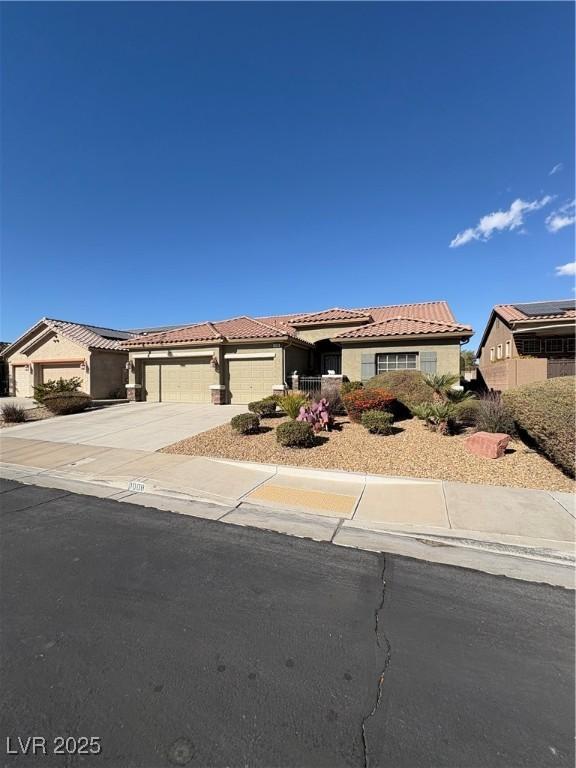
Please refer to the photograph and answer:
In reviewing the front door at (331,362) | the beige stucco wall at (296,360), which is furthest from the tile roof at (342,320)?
the front door at (331,362)

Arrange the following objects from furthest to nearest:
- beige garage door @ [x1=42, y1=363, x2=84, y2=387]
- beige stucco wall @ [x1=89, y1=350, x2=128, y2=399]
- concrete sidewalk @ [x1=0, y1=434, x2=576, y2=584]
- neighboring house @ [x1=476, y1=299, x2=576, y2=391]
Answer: beige garage door @ [x1=42, y1=363, x2=84, y2=387] < beige stucco wall @ [x1=89, y1=350, x2=128, y2=399] < neighboring house @ [x1=476, y1=299, x2=576, y2=391] < concrete sidewalk @ [x1=0, y1=434, x2=576, y2=584]

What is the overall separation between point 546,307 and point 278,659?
2439 centimetres

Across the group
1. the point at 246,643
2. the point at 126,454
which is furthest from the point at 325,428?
the point at 246,643

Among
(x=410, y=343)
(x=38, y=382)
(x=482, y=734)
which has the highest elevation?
(x=410, y=343)

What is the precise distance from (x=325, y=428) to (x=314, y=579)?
7222 millimetres

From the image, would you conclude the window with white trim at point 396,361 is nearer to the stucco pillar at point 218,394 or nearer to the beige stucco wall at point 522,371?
the beige stucco wall at point 522,371

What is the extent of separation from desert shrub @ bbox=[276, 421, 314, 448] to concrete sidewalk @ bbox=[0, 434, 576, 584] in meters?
1.28

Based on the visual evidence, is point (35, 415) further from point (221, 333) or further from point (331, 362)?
point (331, 362)

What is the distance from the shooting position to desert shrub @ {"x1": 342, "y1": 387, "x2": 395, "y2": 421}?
1149 cm

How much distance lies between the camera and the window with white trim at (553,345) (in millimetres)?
19859

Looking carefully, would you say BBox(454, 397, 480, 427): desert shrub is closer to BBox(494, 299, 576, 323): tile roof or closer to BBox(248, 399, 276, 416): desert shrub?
BBox(248, 399, 276, 416): desert shrub

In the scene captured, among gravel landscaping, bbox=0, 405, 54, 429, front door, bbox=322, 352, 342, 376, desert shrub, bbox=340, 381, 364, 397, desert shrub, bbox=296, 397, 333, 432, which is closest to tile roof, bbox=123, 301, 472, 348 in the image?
front door, bbox=322, 352, 342, 376

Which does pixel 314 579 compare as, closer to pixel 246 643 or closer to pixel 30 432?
pixel 246 643

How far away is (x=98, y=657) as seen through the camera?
2770 mm
